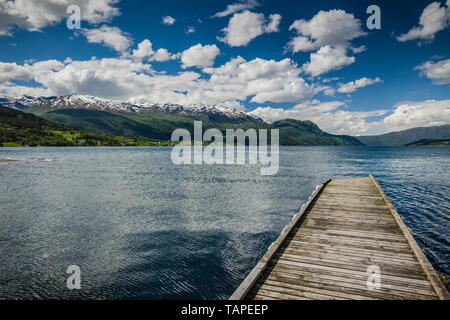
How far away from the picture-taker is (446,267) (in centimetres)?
1423

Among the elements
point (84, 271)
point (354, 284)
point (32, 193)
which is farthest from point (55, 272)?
point (32, 193)

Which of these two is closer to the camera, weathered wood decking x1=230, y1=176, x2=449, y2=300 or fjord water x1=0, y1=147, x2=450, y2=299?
weathered wood decking x1=230, y1=176, x2=449, y2=300

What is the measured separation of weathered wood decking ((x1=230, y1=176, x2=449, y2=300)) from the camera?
8617 millimetres

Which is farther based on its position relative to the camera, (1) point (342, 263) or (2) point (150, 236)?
(2) point (150, 236)

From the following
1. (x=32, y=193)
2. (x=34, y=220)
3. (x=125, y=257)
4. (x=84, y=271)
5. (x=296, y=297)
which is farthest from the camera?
(x=32, y=193)

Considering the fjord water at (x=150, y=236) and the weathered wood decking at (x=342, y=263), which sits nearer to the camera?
the weathered wood decking at (x=342, y=263)

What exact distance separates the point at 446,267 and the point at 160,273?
16.8m

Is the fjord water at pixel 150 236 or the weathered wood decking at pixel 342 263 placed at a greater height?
the weathered wood decking at pixel 342 263

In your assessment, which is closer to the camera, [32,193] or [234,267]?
[234,267]

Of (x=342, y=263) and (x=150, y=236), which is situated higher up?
(x=342, y=263)

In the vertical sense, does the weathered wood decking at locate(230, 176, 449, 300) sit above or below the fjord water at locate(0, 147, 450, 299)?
above

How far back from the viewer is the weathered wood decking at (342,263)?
8.62 m

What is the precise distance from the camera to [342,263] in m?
10.7
